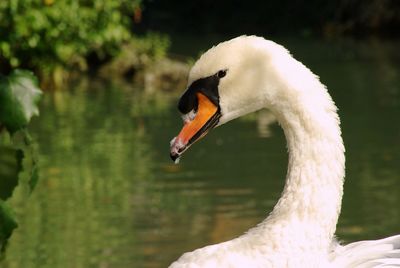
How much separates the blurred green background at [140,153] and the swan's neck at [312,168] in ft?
3.10

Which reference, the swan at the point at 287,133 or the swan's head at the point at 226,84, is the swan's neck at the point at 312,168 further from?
the swan's head at the point at 226,84

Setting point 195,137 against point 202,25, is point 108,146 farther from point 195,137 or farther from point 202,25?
Result: point 202,25

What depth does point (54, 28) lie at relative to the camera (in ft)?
49.6

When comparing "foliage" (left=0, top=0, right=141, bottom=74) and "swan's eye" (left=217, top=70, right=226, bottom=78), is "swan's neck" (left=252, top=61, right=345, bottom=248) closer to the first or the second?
"swan's eye" (left=217, top=70, right=226, bottom=78)

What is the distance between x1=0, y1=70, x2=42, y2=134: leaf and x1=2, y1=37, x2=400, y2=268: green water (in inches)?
144

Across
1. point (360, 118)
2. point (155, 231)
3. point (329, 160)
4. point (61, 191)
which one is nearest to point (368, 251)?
point (329, 160)

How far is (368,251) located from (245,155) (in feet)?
25.3

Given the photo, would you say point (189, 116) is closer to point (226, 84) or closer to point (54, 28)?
point (226, 84)

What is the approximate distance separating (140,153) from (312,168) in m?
8.06

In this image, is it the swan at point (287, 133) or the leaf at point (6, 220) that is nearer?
the swan at point (287, 133)

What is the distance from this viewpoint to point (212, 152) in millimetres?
12602

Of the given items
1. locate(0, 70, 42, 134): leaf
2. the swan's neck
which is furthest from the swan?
locate(0, 70, 42, 134): leaf

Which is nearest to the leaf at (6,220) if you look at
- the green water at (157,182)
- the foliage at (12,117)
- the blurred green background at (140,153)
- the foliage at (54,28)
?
the foliage at (12,117)

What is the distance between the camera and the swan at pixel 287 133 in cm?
434
